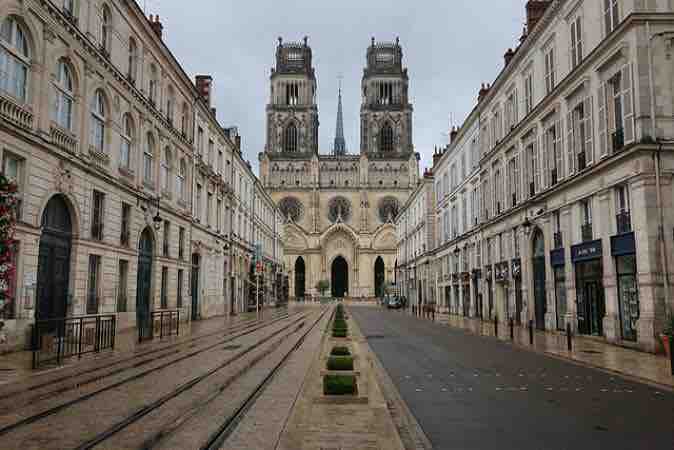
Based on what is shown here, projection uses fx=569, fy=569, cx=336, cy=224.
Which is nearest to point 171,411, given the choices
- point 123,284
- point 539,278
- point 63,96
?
point 63,96

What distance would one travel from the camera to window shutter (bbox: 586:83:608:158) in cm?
2045

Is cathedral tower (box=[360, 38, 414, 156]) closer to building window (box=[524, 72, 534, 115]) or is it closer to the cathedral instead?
the cathedral

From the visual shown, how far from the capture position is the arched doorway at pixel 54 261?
1756 cm

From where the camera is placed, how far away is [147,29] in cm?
2647

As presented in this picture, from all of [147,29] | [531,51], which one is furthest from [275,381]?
[531,51]

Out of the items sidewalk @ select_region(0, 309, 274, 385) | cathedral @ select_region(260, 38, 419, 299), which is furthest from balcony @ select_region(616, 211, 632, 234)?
cathedral @ select_region(260, 38, 419, 299)

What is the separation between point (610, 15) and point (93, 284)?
69.5 feet

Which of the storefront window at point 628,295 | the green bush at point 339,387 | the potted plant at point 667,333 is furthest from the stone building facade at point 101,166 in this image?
the storefront window at point 628,295

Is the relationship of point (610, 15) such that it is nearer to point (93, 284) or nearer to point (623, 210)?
point (623, 210)

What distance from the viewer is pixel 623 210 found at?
1941 centimetres

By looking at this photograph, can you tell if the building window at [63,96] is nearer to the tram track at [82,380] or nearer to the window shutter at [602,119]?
the tram track at [82,380]

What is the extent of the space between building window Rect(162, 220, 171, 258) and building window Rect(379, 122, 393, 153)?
79.7 m

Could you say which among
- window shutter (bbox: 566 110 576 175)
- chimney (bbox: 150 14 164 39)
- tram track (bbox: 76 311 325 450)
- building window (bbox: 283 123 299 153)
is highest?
building window (bbox: 283 123 299 153)

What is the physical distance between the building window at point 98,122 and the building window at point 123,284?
199 inches
